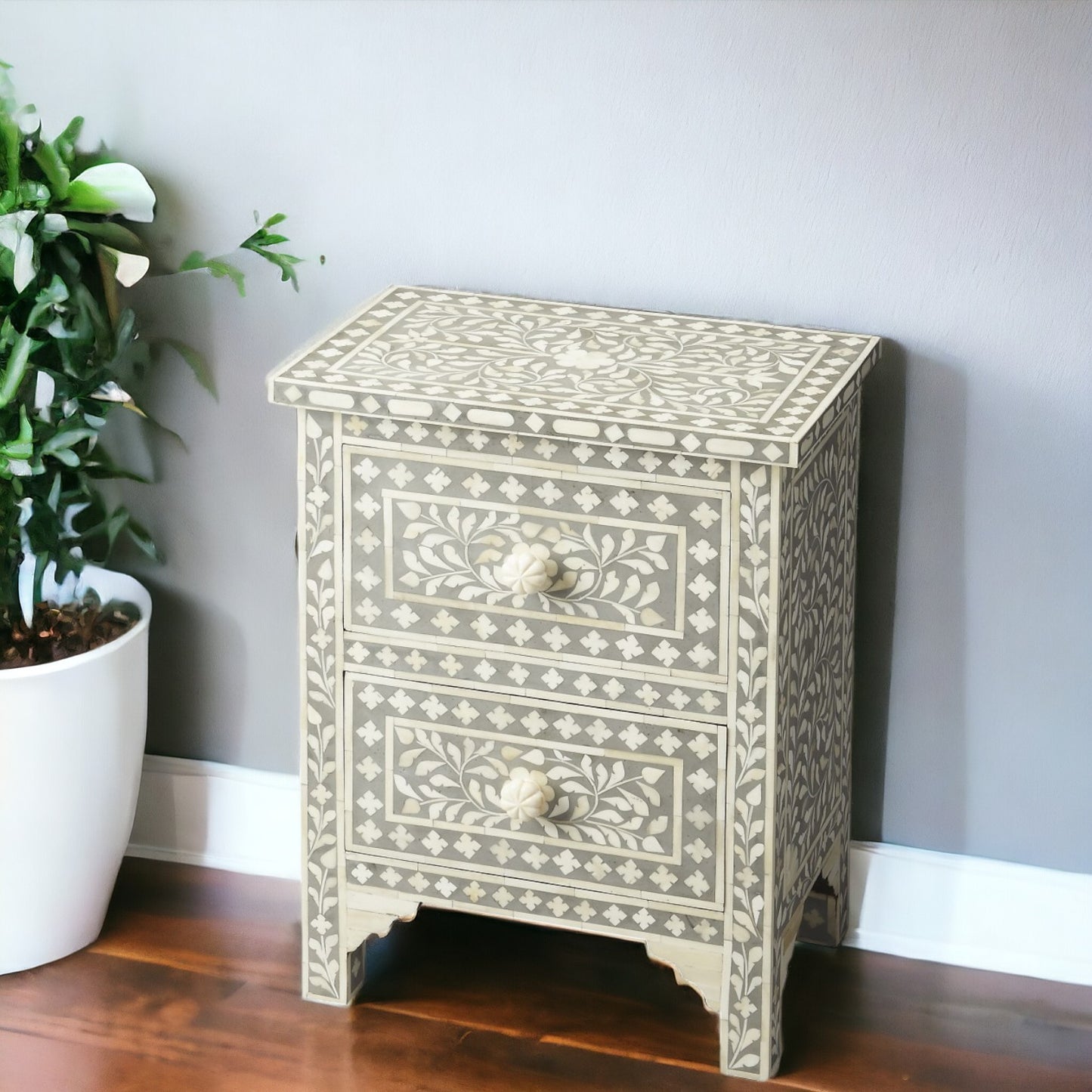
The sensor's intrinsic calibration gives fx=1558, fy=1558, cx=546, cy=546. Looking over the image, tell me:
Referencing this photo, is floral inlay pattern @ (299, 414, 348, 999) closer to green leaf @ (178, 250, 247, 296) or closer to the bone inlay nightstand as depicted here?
the bone inlay nightstand

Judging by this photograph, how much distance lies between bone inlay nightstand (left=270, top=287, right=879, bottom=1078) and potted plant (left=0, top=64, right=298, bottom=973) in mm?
297

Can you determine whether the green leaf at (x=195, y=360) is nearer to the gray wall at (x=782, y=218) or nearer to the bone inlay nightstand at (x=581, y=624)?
the gray wall at (x=782, y=218)

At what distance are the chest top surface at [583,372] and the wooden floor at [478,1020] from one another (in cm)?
71

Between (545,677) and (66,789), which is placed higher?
(545,677)

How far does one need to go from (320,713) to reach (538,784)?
10.0 inches

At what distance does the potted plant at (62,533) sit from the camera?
1761 millimetres

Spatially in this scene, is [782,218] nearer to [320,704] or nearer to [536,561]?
[536,561]

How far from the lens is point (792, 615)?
5.11 feet

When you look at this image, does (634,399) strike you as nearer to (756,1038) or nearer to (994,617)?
(994,617)

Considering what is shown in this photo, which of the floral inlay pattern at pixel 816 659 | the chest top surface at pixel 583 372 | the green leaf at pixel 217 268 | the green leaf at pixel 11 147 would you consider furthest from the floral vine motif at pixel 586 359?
the green leaf at pixel 11 147

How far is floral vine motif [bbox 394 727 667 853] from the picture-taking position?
162 centimetres

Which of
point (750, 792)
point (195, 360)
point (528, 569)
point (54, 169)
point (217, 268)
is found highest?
point (54, 169)

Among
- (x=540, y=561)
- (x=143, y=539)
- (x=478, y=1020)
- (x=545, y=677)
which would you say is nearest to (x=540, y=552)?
(x=540, y=561)

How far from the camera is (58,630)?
1.91m
